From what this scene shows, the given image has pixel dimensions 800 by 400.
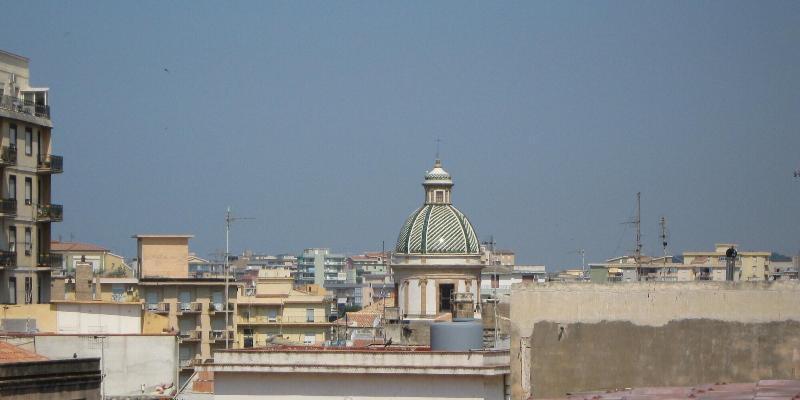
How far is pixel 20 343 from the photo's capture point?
123 feet

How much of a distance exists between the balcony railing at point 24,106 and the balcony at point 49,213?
210cm

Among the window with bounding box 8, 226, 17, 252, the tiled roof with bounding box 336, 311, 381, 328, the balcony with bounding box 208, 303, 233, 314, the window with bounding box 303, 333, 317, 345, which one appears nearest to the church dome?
the tiled roof with bounding box 336, 311, 381, 328

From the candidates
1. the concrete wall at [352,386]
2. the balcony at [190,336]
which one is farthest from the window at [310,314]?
the concrete wall at [352,386]

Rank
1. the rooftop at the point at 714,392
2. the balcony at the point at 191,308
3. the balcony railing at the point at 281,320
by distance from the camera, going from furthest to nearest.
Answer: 1. the balcony railing at the point at 281,320
2. the balcony at the point at 191,308
3. the rooftop at the point at 714,392

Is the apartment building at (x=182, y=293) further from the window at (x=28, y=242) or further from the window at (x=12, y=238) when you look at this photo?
the window at (x=12, y=238)

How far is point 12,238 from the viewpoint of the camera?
46.1 m

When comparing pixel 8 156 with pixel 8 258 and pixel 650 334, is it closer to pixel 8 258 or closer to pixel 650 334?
pixel 8 258

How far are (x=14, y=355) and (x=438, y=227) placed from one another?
174 feet

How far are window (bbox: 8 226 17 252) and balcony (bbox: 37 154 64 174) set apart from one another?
68.6 inches

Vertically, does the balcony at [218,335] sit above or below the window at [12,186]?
below

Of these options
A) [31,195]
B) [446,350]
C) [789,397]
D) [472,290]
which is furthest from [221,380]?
[472,290]

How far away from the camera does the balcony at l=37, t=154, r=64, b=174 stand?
47156 millimetres

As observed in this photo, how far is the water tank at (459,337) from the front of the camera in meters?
34.2

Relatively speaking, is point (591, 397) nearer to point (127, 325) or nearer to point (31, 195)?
point (127, 325)
